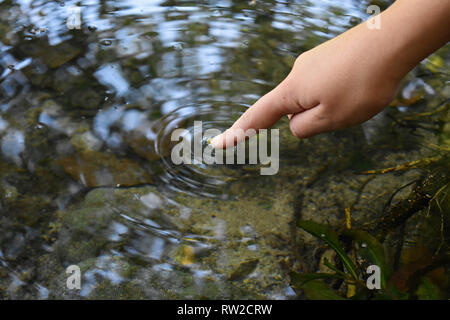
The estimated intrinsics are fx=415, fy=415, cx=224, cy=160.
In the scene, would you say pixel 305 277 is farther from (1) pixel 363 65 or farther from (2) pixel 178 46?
(2) pixel 178 46

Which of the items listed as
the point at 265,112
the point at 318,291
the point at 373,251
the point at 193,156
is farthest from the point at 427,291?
the point at 193,156

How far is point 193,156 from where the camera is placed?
75.4 inches

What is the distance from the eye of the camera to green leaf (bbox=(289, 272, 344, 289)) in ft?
4.19

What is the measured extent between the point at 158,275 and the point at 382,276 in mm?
737

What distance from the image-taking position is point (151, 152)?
75.9 inches

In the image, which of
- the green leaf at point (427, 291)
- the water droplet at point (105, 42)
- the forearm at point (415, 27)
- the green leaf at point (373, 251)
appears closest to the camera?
the forearm at point (415, 27)

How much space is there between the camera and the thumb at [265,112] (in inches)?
49.8

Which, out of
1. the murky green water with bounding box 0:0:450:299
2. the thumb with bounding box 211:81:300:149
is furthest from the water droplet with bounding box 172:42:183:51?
the thumb with bounding box 211:81:300:149

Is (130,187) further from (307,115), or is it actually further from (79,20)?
(79,20)

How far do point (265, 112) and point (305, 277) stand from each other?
0.53m

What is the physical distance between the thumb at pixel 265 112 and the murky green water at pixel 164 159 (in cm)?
37

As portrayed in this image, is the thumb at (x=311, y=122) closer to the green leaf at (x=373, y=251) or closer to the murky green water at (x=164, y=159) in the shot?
the green leaf at (x=373, y=251)

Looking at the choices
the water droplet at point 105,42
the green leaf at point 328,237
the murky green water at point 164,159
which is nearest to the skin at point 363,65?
the green leaf at point 328,237
